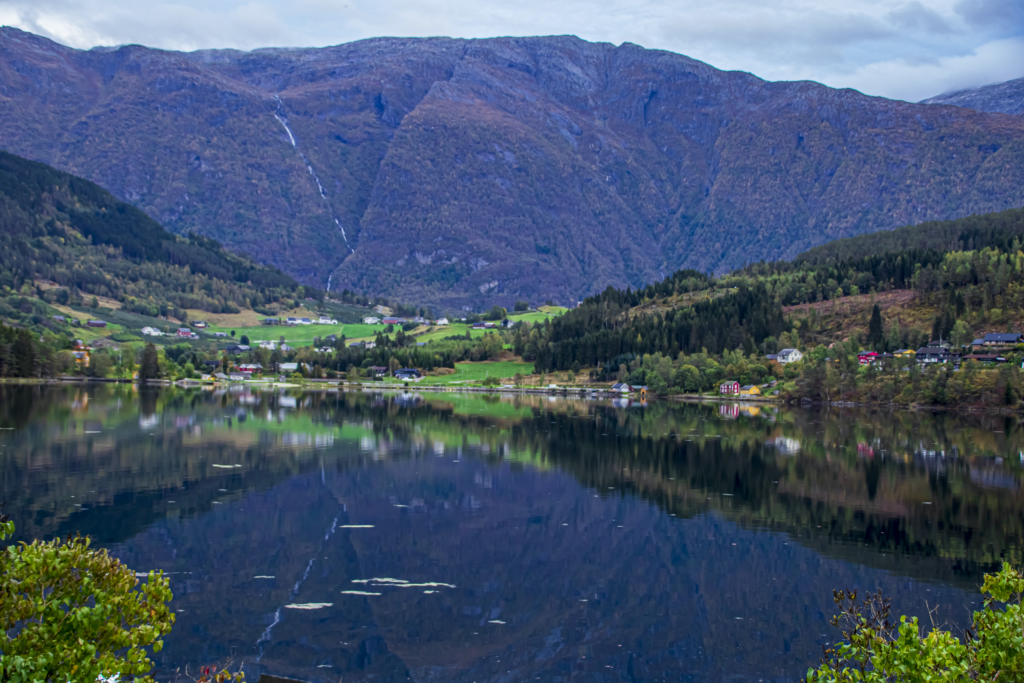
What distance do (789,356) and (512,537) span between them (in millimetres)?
133833

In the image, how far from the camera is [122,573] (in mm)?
13164

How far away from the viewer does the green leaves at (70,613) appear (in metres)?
11.1

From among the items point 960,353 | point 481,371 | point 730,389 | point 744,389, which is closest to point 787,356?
point 744,389

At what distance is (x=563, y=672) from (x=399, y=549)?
1243cm

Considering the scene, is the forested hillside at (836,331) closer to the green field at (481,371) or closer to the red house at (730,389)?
the red house at (730,389)

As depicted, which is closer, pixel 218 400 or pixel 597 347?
pixel 218 400

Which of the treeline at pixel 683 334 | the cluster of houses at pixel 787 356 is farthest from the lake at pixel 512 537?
the treeline at pixel 683 334

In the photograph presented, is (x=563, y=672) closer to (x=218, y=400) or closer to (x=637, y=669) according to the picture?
Result: (x=637, y=669)

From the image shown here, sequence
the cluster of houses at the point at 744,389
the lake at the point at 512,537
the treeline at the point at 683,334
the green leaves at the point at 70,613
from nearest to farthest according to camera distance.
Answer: the green leaves at the point at 70,613, the lake at the point at 512,537, the cluster of houses at the point at 744,389, the treeline at the point at 683,334

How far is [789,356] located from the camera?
160500 millimetres

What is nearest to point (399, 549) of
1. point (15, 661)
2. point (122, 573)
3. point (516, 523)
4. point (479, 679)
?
point (516, 523)

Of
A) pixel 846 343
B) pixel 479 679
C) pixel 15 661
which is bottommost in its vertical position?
pixel 479 679

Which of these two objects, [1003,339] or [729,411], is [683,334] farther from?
[729,411]

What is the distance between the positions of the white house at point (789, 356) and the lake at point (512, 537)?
86.8 m
